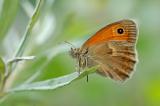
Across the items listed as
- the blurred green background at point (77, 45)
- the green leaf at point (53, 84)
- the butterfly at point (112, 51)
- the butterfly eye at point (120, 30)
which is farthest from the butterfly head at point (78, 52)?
the green leaf at point (53, 84)

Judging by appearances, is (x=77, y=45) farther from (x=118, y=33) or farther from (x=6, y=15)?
(x=6, y=15)

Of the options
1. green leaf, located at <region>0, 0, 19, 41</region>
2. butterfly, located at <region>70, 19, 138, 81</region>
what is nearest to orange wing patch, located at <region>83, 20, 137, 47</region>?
butterfly, located at <region>70, 19, 138, 81</region>

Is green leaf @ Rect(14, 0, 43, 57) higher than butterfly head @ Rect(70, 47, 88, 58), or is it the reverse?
green leaf @ Rect(14, 0, 43, 57)

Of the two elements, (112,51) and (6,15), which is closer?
(6,15)

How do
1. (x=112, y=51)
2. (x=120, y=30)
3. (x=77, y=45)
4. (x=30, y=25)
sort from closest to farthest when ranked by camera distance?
(x=30, y=25), (x=120, y=30), (x=112, y=51), (x=77, y=45)

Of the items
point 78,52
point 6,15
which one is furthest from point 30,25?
point 78,52

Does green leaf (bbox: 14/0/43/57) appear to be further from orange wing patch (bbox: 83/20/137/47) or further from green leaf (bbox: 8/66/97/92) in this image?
orange wing patch (bbox: 83/20/137/47)

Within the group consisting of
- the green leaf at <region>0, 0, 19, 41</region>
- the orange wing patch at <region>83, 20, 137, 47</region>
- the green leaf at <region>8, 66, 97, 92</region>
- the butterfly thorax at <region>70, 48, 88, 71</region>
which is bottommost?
the green leaf at <region>8, 66, 97, 92</region>
